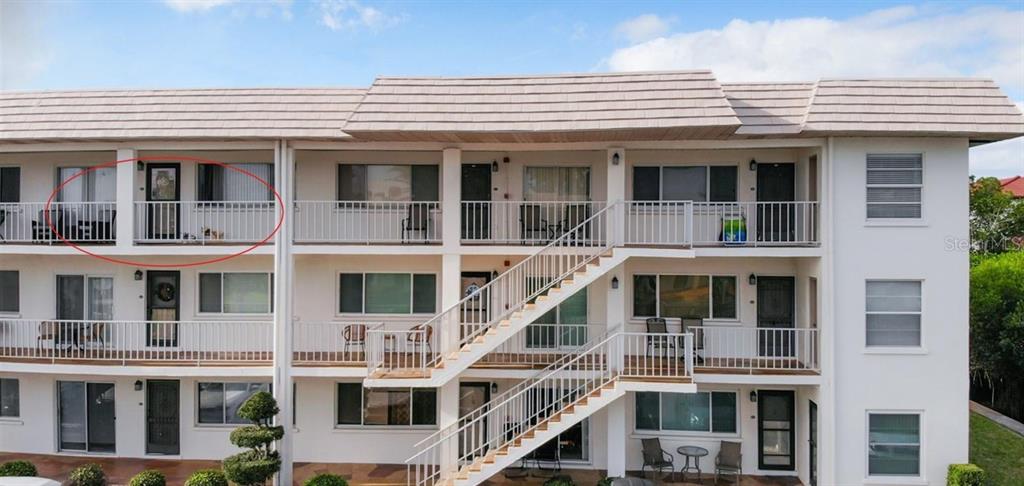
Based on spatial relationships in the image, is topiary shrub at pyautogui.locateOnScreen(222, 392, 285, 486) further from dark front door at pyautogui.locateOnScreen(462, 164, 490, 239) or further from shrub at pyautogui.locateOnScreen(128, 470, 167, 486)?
dark front door at pyautogui.locateOnScreen(462, 164, 490, 239)

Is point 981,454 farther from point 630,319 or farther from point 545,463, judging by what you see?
point 545,463

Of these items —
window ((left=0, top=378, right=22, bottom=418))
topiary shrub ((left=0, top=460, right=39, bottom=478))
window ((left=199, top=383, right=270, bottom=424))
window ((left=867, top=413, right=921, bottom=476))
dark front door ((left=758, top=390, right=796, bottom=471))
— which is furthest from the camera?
window ((left=0, top=378, right=22, bottom=418))

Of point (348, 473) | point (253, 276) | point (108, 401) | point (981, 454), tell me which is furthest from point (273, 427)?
point (981, 454)

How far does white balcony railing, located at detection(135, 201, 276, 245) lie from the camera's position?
46.2 ft

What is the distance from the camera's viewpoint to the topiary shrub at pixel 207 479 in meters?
12.2

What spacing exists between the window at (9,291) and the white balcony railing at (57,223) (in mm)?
961

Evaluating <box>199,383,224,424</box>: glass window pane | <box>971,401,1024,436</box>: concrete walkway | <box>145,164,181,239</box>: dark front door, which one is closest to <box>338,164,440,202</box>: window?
<box>145,164,181,239</box>: dark front door

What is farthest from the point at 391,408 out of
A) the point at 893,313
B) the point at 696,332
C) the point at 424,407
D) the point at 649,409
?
the point at 893,313

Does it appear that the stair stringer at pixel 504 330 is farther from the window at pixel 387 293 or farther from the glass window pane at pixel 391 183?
the glass window pane at pixel 391 183

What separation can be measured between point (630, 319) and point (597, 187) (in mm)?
3126

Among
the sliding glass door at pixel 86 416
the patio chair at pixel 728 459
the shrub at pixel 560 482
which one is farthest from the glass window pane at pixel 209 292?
the patio chair at pixel 728 459

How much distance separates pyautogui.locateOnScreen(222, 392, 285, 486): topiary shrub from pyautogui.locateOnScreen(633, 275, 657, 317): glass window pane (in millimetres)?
8105

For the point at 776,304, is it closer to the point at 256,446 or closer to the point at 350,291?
the point at 350,291

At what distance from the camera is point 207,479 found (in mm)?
12258
